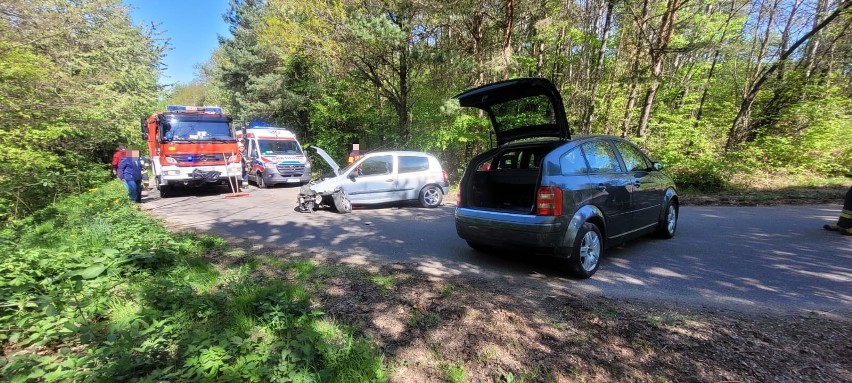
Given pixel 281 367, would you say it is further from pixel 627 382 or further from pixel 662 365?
pixel 662 365

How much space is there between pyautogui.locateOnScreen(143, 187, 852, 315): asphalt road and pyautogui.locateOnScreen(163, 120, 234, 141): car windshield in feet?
14.1

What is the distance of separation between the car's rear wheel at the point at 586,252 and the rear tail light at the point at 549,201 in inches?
16.7

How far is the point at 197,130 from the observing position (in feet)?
41.2

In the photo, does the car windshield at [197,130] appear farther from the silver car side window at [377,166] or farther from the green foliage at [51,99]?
the silver car side window at [377,166]

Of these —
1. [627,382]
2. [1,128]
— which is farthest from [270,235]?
[1,128]

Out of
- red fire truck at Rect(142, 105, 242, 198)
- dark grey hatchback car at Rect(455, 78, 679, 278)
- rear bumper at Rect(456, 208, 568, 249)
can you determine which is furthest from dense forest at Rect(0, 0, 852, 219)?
rear bumper at Rect(456, 208, 568, 249)

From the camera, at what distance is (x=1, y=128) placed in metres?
8.33

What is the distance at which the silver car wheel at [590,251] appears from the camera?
173 inches

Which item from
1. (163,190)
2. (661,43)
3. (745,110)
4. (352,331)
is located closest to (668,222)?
(352,331)

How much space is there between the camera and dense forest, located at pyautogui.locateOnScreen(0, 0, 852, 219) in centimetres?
932

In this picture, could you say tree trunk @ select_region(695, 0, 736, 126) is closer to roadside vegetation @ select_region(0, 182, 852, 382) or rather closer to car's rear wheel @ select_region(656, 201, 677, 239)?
car's rear wheel @ select_region(656, 201, 677, 239)

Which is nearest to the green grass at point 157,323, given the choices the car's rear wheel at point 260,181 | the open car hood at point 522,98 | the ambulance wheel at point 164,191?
the open car hood at point 522,98

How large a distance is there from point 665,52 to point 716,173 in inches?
158

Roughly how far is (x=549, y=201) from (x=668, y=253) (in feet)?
7.99
